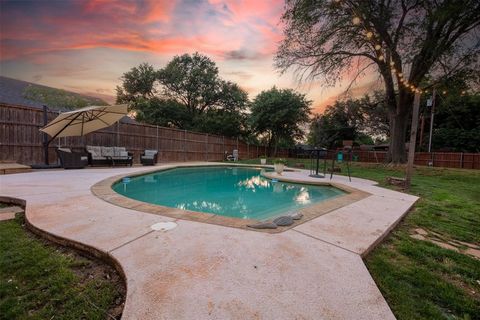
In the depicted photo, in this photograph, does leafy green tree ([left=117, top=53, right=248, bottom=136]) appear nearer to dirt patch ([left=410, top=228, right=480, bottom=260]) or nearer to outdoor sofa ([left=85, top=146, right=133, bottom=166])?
outdoor sofa ([left=85, top=146, right=133, bottom=166])

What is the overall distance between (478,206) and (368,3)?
8.55 metres

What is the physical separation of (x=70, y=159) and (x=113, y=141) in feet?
8.85

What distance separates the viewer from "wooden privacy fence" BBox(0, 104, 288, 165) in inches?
263

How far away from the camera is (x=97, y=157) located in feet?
26.9

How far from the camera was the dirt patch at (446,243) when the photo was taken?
201 centimetres

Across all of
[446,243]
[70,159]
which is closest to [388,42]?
[446,243]

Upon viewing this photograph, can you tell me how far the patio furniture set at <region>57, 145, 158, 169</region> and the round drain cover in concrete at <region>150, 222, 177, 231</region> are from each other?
6913 millimetres

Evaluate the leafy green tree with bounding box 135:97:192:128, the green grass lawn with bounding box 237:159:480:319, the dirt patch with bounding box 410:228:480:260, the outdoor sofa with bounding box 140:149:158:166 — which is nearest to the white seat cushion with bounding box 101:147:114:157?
the outdoor sofa with bounding box 140:149:158:166

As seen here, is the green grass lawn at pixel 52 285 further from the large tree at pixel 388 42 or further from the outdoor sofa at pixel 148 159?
the large tree at pixel 388 42

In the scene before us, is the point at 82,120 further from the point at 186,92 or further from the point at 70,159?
the point at 186,92

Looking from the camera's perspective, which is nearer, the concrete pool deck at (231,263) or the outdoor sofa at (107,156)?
the concrete pool deck at (231,263)

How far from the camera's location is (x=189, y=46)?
8.54 metres

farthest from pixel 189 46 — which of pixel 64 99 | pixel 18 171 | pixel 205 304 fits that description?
pixel 64 99

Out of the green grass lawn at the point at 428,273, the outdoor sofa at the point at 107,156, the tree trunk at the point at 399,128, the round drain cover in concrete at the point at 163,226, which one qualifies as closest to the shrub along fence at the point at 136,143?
the outdoor sofa at the point at 107,156
